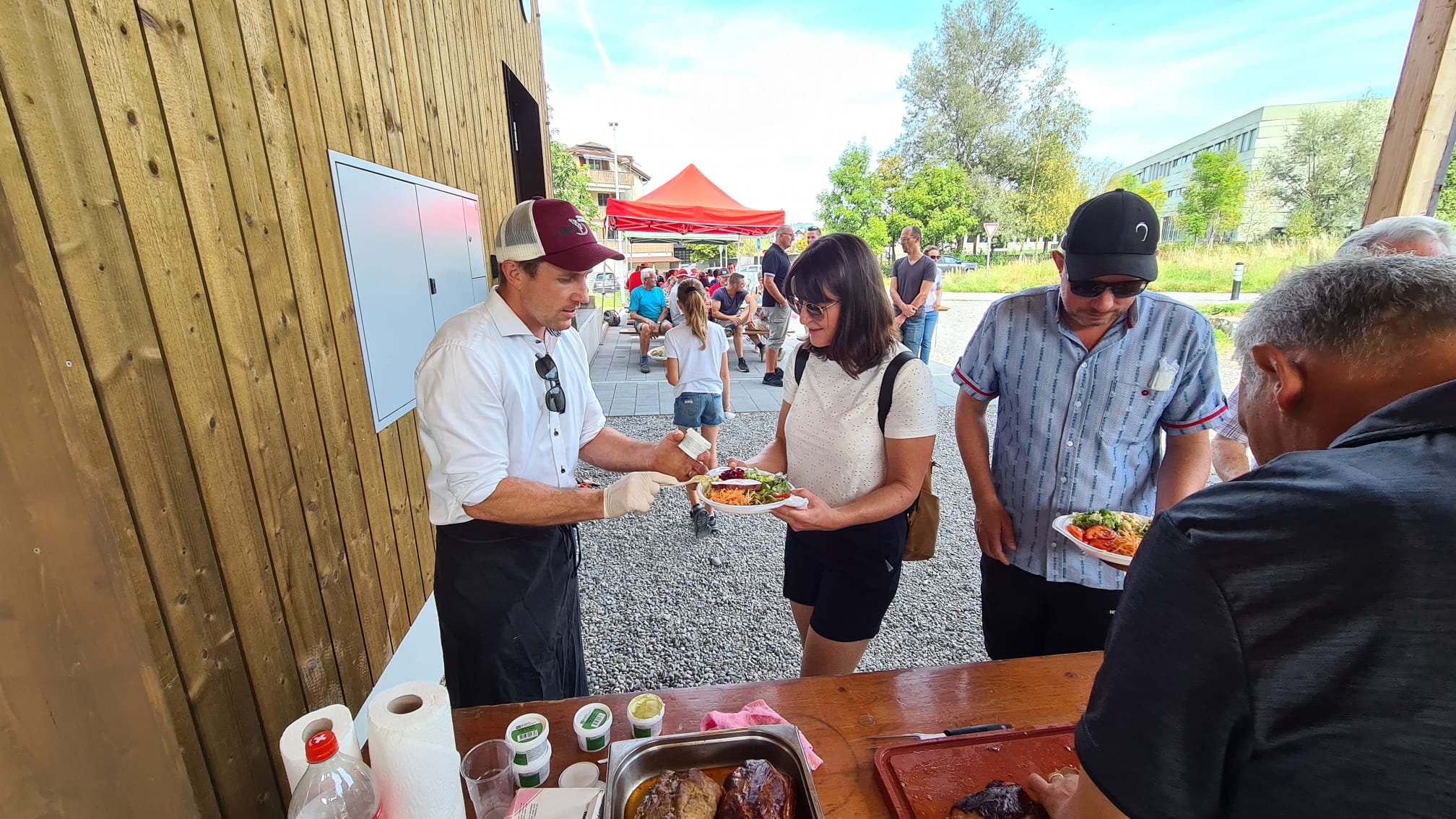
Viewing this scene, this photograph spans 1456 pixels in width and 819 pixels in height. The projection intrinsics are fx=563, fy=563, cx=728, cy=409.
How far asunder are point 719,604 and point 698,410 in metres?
2.14

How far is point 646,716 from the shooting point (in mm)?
1367

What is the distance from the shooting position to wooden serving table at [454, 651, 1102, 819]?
1401 mm

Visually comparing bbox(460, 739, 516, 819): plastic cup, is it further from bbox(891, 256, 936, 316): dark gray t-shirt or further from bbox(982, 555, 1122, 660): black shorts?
bbox(891, 256, 936, 316): dark gray t-shirt

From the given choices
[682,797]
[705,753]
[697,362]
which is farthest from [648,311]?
[682,797]

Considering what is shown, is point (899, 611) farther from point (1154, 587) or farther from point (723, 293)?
point (723, 293)

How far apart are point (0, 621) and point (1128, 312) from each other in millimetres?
2684

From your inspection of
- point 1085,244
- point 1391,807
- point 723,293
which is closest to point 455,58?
point 1085,244

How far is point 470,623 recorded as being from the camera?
1.95 metres

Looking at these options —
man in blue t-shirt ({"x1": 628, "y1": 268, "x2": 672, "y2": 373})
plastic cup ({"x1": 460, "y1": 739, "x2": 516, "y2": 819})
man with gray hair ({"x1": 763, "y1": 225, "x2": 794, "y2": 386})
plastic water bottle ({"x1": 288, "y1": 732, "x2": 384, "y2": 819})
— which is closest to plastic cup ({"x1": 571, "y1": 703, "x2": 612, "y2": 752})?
plastic cup ({"x1": 460, "y1": 739, "x2": 516, "y2": 819})

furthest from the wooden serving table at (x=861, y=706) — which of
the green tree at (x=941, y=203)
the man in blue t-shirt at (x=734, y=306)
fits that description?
the green tree at (x=941, y=203)

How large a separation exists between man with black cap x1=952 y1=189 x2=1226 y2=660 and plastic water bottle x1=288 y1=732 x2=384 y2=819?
2.10 metres

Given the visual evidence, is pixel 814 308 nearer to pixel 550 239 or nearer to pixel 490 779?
pixel 550 239

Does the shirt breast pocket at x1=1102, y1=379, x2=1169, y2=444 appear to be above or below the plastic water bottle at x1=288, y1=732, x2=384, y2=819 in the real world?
above

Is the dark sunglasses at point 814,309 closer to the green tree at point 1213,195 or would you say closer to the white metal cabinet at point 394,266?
the white metal cabinet at point 394,266
